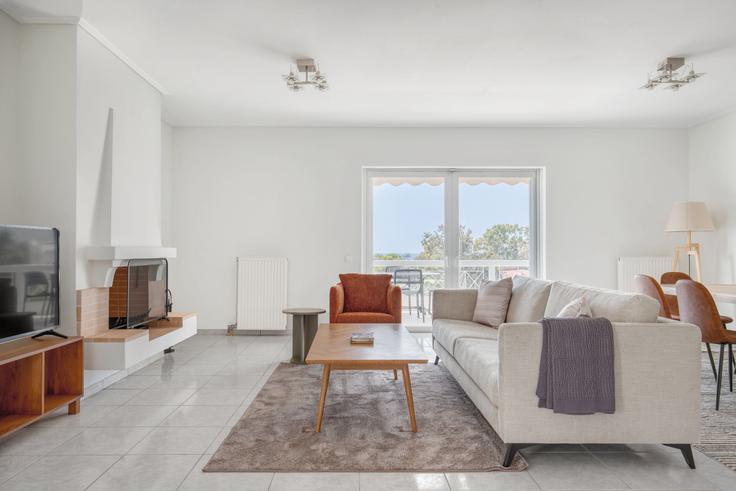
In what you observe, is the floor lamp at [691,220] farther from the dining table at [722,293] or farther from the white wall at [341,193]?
the dining table at [722,293]


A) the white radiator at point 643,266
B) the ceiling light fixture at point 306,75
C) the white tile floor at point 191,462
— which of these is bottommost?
the white tile floor at point 191,462

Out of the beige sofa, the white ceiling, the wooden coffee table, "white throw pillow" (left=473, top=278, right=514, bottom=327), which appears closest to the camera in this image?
the beige sofa

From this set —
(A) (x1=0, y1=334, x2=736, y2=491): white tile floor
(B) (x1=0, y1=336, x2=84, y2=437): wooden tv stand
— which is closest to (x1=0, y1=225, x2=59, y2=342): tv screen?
(B) (x1=0, y1=336, x2=84, y2=437): wooden tv stand

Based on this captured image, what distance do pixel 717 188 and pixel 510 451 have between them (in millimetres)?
5229

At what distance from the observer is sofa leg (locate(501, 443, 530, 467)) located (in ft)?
7.87

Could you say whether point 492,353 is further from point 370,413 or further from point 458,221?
A: point 458,221

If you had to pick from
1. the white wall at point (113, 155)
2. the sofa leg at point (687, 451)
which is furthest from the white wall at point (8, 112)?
the sofa leg at point (687, 451)

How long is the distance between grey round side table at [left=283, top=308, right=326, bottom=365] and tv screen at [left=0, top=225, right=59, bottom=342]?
81.5 inches

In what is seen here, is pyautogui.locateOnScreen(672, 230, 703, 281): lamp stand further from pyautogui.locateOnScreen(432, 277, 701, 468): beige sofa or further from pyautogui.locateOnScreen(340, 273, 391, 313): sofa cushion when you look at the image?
pyautogui.locateOnScreen(432, 277, 701, 468): beige sofa

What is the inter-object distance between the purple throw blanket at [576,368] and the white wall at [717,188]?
4.35 metres

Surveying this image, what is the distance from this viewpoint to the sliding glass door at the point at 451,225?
21.1 ft

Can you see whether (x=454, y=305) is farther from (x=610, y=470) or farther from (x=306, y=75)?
(x=306, y=75)

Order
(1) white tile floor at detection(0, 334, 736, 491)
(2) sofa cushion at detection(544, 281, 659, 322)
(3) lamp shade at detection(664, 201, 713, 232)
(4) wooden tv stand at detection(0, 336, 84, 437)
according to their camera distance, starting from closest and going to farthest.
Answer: (1) white tile floor at detection(0, 334, 736, 491) < (2) sofa cushion at detection(544, 281, 659, 322) < (4) wooden tv stand at detection(0, 336, 84, 437) < (3) lamp shade at detection(664, 201, 713, 232)

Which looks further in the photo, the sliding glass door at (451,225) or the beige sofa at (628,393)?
the sliding glass door at (451,225)
